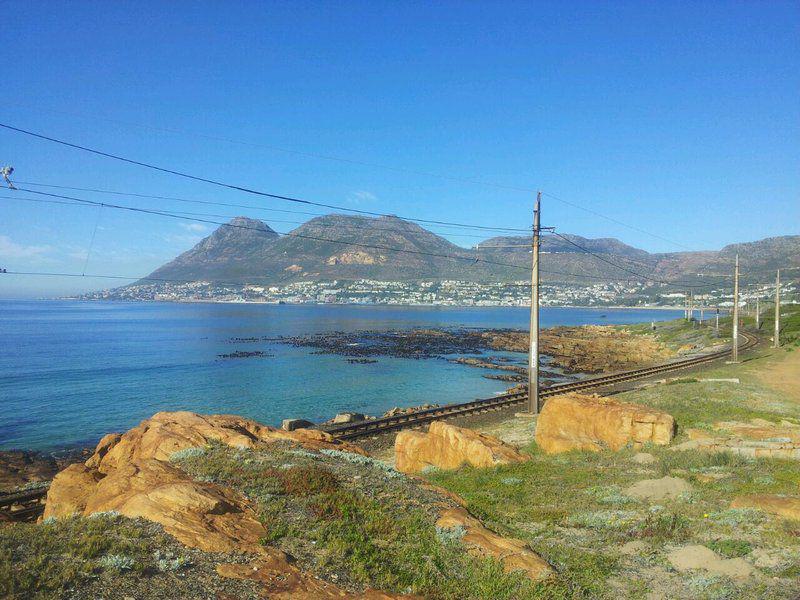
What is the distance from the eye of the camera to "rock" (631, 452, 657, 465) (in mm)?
13648

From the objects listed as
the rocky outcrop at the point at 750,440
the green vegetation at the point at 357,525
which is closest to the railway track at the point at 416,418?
the green vegetation at the point at 357,525

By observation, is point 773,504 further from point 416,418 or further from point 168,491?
point 416,418

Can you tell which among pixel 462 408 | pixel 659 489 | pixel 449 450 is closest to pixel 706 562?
pixel 659 489

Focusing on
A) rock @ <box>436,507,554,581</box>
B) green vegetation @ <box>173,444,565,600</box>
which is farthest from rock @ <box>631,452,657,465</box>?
rock @ <box>436,507,554,581</box>

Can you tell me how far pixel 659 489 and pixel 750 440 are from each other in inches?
237

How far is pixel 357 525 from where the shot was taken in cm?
833

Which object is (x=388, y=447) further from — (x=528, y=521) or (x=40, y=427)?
(x=40, y=427)

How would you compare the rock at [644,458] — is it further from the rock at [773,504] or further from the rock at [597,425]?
the rock at [773,504]

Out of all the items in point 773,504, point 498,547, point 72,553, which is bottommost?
point 498,547

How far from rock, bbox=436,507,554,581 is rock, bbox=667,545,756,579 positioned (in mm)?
2208

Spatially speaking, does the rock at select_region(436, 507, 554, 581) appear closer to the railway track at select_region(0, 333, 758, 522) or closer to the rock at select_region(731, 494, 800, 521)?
the rock at select_region(731, 494, 800, 521)

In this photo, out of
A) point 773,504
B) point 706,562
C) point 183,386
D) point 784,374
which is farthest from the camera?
point 183,386

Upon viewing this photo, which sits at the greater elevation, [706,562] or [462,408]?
[706,562]

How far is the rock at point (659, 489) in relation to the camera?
10.9m
